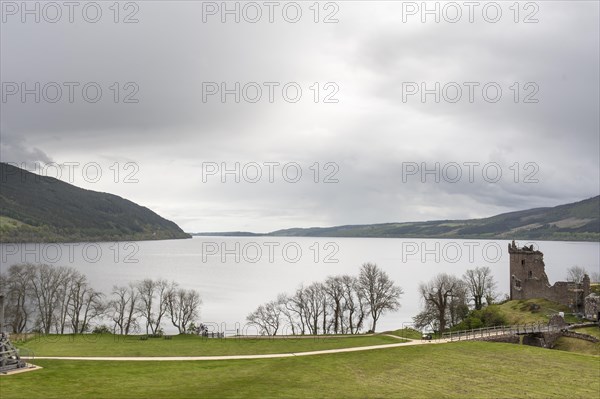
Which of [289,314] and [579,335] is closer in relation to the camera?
[579,335]

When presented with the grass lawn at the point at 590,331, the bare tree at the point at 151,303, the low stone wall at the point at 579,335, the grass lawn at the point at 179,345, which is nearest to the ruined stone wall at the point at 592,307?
the grass lawn at the point at 590,331

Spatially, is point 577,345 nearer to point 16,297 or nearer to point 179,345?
point 179,345

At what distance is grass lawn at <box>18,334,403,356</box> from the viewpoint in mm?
49969

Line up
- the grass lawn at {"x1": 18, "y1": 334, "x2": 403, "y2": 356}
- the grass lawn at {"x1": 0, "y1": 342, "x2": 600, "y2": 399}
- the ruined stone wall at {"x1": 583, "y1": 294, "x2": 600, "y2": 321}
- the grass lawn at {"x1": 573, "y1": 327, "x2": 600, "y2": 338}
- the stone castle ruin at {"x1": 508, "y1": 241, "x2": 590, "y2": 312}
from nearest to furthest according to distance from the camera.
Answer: the grass lawn at {"x1": 0, "y1": 342, "x2": 600, "y2": 399} < the grass lawn at {"x1": 18, "y1": 334, "x2": 403, "y2": 356} < the grass lawn at {"x1": 573, "y1": 327, "x2": 600, "y2": 338} < the ruined stone wall at {"x1": 583, "y1": 294, "x2": 600, "y2": 321} < the stone castle ruin at {"x1": 508, "y1": 241, "x2": 590, "y2": 312}

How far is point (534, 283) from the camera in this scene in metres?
85.8

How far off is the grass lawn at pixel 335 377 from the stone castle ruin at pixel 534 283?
33731 millimetres

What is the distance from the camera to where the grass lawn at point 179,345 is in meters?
50.0

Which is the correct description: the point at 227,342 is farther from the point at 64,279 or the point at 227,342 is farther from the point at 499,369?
the point at 64,279

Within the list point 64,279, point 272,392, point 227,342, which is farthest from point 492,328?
point 64,279

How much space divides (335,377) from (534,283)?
59.2 m

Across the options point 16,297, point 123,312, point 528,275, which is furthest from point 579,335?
point 16,297

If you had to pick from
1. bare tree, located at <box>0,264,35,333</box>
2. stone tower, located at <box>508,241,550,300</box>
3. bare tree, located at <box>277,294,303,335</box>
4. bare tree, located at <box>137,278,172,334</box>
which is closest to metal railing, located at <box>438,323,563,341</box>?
stone tower, located at <box>508,241,550,300</box>

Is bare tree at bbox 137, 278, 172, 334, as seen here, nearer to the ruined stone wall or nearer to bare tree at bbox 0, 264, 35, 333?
bare tree at bbox 0, 264, 35, 333

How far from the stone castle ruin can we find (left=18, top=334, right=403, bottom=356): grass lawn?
1451 inches
